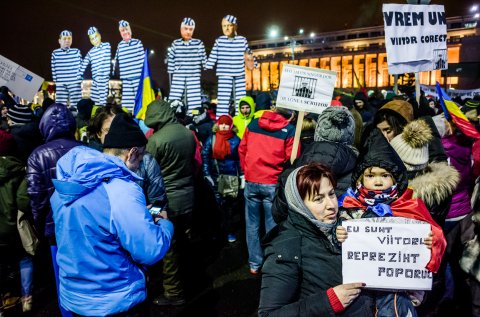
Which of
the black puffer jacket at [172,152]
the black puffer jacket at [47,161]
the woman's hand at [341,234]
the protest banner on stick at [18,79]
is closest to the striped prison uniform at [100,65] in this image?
the protest banner on stick at [18,79]

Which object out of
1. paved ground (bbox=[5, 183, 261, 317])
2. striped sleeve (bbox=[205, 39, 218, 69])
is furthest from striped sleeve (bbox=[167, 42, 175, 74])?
paved ground (bbox=[5, 183, 261, 317])

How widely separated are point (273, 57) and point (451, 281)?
330 feet

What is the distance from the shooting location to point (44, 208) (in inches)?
143

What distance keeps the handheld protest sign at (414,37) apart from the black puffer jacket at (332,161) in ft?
8.35

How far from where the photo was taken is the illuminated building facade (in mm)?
80938

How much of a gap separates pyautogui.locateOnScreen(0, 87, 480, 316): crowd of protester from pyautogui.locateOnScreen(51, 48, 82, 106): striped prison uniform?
22.5 ft

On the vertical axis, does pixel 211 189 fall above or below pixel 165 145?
below

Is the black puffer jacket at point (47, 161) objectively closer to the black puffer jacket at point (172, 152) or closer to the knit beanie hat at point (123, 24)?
the black puffer jacket at point (172, 152)

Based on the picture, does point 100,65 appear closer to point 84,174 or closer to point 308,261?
point 84,174

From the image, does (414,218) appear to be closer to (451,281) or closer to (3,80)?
(451,281)

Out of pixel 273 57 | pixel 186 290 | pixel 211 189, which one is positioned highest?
pixel 273 57

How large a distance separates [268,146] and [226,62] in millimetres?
5393

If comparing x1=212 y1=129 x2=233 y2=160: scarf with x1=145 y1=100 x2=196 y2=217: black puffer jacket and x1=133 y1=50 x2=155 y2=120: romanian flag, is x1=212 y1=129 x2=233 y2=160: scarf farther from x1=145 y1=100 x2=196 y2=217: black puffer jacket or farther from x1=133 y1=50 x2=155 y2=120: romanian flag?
x1=133 y1=50 x2=155 y2=120: romanian flag

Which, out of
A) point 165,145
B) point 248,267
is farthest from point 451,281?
point 165,145
